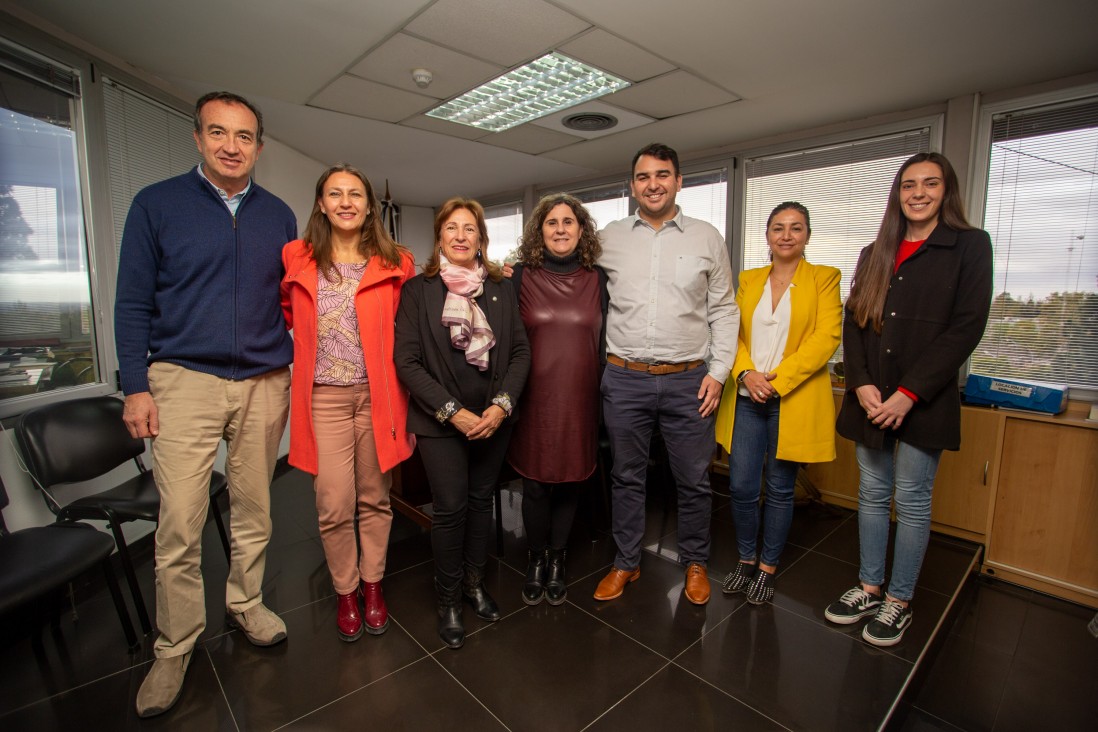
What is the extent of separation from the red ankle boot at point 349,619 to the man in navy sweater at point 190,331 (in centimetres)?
45

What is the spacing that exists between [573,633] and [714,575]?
789 millimetres

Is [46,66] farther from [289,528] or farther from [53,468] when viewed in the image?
[289,528]

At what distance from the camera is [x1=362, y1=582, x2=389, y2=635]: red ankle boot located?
→ 2.00m

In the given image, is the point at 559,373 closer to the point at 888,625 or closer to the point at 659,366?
the point at 659,366

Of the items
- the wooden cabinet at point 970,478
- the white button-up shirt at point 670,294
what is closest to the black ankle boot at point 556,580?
the white button-up shirt at point 670,294

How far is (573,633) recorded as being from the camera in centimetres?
202

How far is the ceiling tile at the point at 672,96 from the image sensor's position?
2795 millimetres

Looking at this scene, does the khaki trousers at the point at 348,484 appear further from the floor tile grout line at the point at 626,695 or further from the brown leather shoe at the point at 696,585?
the brown leather shoe at the point at 696,585

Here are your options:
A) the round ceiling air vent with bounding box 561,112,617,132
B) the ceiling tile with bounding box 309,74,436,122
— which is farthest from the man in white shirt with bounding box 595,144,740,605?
the ceiling tile with bounding box 309,74,436,122

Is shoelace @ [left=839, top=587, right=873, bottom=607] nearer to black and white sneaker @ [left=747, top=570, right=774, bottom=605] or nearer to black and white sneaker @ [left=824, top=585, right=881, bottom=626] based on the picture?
black and white sneaker @ [left=824, top=585, right=881, bottom=626]

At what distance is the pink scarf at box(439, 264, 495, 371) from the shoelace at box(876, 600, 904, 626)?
1.74 metres

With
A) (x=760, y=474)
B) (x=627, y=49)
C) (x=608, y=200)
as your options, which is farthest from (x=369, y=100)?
(x=760, y=474)

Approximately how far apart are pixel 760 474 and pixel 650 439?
48 centimetres

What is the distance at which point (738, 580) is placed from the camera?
7.54 ft
